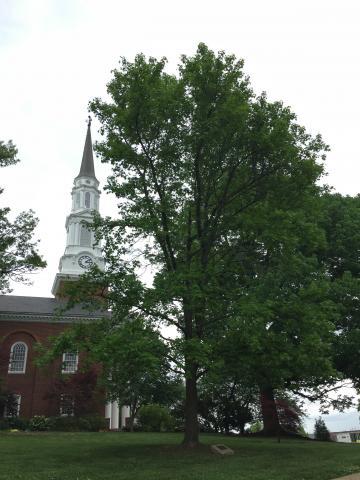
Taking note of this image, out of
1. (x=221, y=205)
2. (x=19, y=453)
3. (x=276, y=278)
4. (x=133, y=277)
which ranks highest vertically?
(x=221, y=205)

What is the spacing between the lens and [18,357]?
3919 centimetres

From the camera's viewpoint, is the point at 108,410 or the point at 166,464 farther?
the point at 108,410

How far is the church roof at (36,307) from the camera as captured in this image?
130 ft

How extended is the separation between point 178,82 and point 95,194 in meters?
38.4

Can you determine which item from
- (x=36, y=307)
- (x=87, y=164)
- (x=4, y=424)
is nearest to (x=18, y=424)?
(x=4, y=424)

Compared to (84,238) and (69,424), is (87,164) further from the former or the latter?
(69,424)

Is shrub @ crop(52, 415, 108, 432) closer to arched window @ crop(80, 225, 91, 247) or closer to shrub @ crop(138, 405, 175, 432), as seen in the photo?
shrub @ crop(138, 405, 175, 432)

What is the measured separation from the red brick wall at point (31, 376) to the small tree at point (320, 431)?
15.4 metres

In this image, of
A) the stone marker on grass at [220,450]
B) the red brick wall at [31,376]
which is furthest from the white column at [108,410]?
the stone marker on grass at [220,450]

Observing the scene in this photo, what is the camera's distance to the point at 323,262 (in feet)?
88.8

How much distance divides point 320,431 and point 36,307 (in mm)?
25563

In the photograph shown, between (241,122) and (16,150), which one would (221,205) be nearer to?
(241,122)

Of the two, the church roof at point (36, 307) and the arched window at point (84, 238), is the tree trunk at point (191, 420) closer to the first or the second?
the church roof at point (36, 307)

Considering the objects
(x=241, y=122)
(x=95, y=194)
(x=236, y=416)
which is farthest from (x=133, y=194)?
(x=95, y=194)
